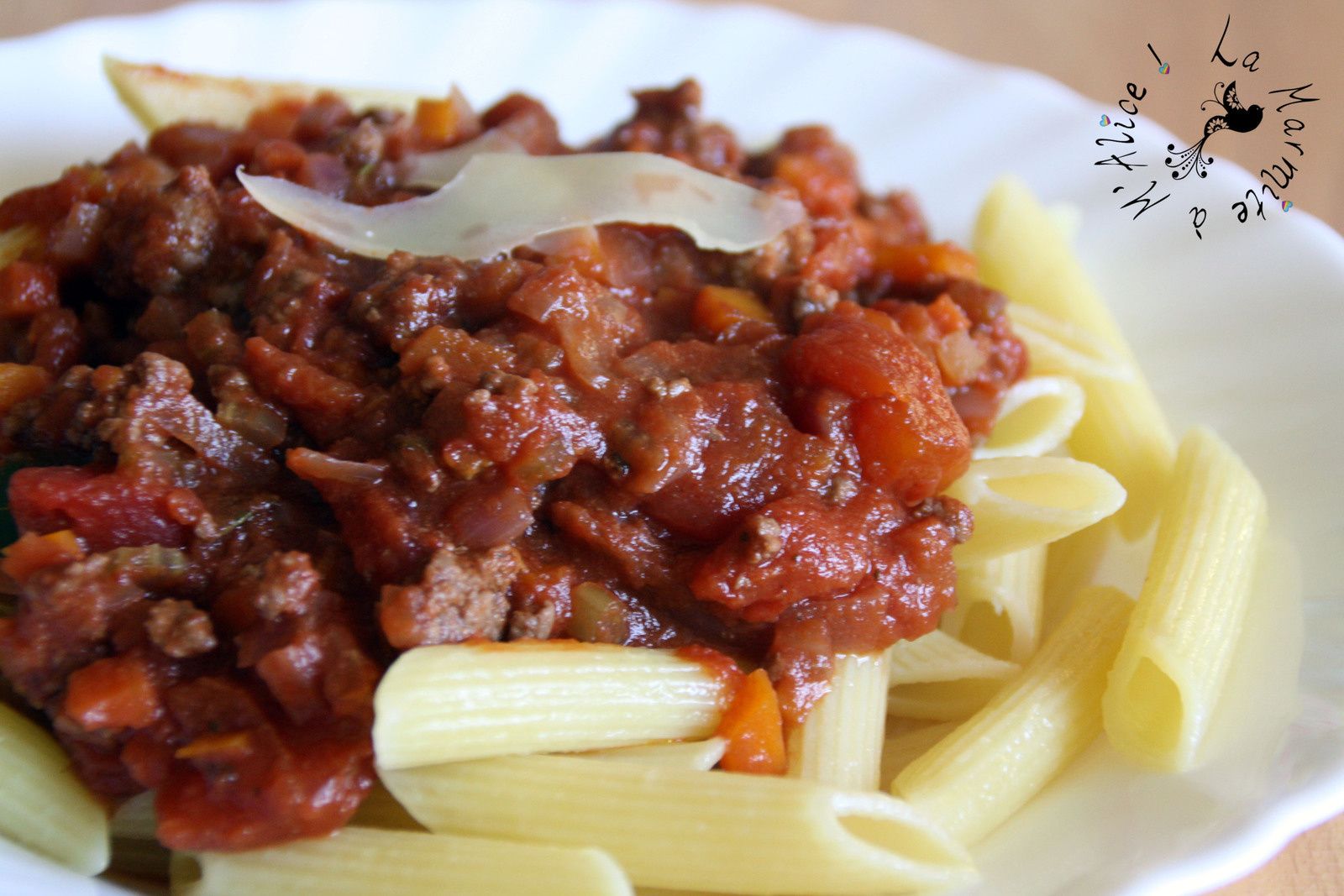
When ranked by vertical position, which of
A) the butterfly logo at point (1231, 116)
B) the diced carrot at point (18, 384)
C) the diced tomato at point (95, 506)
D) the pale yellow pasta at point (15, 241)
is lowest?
the diced tomato at point (95, 506)

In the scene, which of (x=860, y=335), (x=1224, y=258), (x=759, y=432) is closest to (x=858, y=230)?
(x=860, y=335)

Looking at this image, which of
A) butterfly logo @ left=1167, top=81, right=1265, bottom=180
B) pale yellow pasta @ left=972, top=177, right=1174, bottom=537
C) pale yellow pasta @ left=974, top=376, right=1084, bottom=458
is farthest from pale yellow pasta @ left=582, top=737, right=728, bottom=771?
butterfly logo @ left=1167, top=81, right=1265, bottom=180

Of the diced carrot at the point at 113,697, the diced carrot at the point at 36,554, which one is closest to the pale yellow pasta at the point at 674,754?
the diced carrot at the point at 113,697

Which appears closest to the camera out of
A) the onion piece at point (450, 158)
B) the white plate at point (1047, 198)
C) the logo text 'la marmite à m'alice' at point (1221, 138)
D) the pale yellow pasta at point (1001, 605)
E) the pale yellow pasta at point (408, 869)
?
the pale yellow pasta at point (408, 869)

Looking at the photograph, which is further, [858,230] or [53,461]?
[858,230]

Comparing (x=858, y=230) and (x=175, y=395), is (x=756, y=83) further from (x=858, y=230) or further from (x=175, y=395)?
(x=175, y=395)

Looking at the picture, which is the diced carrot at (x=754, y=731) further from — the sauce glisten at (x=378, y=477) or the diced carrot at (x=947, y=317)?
the diced carrot at (x=947, y=317)

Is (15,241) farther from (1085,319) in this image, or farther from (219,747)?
(1085,319)

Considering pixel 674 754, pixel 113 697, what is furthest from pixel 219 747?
pixel 674 754
